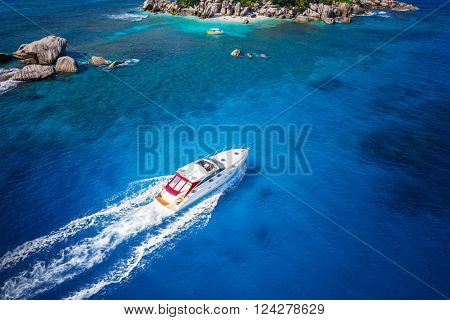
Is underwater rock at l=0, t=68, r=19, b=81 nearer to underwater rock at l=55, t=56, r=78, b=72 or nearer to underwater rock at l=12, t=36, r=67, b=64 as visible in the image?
underwater rock at l=12, t=36, r=67, b=64

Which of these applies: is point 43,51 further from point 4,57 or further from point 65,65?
point 4,57

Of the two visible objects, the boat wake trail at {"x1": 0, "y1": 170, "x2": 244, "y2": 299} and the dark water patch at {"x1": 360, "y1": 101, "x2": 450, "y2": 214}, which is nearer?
the boat wake trail at {"x1": 0, "y1": 170, "x2": 244, "y2": 299}

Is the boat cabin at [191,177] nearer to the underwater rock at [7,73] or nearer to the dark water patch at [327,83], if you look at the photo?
the dark water patch at [327,83]

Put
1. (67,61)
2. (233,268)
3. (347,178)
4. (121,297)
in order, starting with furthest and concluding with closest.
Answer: (67,61) → (347,178) → (233,268) → (121,297)

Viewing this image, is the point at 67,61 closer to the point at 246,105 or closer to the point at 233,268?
the point at 246,105

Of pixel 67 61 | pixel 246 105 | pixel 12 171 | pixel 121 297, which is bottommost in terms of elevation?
pixel 121 297

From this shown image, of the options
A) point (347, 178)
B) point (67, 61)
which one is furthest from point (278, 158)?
point (67, 61)

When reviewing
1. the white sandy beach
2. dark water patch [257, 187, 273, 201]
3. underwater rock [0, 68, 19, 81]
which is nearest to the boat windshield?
dark water patch [257, 187, 273, 201]
